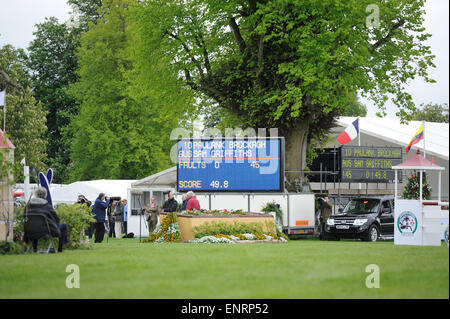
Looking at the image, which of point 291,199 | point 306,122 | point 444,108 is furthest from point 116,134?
point 444,108

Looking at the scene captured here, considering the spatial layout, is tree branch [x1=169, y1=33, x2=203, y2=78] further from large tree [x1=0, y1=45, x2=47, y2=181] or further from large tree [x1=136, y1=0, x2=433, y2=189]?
large tree [x1=0, y1=45, x2=47, y2=181]

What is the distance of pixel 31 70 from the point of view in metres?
58.5

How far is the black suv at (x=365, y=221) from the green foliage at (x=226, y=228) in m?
6.07

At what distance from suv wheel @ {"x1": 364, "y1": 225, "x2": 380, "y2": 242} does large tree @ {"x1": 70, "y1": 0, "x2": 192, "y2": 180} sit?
2536cm

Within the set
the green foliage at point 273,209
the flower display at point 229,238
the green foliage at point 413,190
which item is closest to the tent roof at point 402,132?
the green foliage at point 273,209

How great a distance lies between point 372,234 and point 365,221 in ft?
1.85

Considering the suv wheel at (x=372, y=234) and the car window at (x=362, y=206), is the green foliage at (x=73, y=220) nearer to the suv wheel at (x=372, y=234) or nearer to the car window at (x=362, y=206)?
the suv wheel at (x=372, y=234)

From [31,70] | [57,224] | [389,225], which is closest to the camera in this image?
[57,224]

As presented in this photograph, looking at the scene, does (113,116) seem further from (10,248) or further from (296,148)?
(10,248)

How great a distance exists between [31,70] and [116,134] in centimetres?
1167

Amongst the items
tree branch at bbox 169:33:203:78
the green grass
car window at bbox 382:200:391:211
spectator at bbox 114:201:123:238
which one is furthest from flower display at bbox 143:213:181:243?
tree branch at bbox 169:33:203:78

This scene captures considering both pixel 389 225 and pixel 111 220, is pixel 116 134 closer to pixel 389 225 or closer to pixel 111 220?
pixel 111 220

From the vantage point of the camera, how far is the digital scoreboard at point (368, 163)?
3412 centimetres
